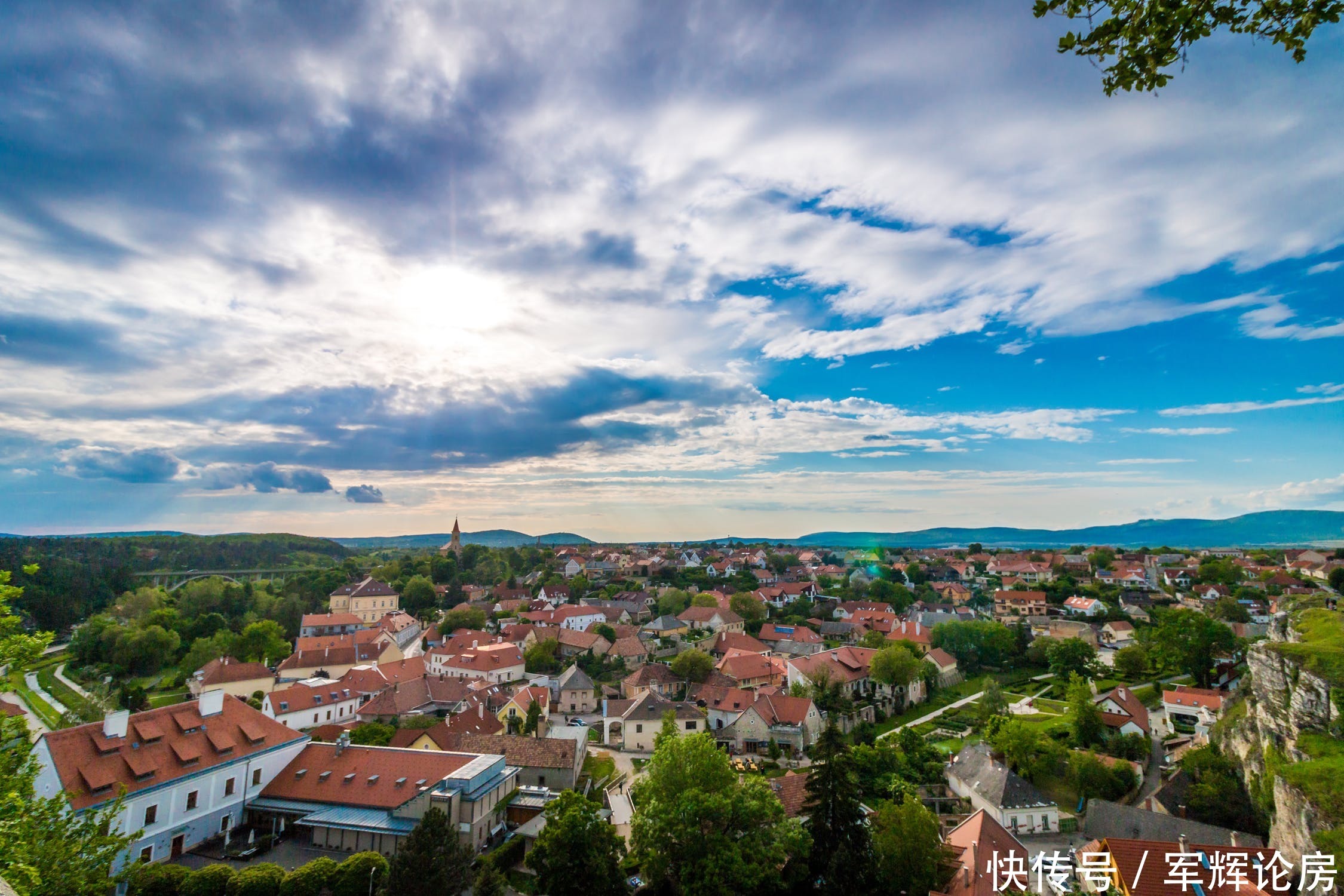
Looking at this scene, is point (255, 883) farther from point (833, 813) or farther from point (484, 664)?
point (484, 664)

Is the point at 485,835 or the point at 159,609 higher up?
the point at 159,609

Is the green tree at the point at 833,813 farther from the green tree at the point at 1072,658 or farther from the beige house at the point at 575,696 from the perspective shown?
the green tree at the point at 1072,658

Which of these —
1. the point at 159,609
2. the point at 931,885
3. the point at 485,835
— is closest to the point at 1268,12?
the point at 931,885

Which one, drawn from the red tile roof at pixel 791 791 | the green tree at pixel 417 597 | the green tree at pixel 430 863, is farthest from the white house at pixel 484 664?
the green tree at pixel 430 863

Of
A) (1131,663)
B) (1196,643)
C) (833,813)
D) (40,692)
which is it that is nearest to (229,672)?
(40,692)

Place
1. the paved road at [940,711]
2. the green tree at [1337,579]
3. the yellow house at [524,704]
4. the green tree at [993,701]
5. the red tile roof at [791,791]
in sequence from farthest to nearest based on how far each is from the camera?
the green tree at [1337,579], the paved road at [940,711], the green tree at [993,701], the yellow house at [524,704], the red tile roof at [791,791]

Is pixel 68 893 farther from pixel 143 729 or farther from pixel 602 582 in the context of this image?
pixel 602 582
